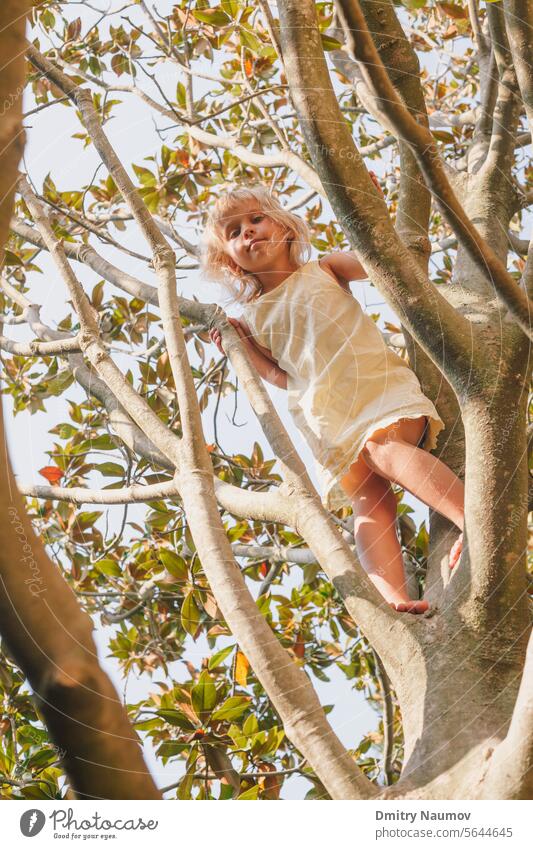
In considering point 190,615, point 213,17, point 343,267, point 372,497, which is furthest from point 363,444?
point 213,17

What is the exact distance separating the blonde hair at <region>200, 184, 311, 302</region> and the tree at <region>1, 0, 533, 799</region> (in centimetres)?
5

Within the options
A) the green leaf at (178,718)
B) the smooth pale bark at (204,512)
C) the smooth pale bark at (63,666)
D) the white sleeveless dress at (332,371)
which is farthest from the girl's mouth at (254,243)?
the smooth pale bark at (63,666)

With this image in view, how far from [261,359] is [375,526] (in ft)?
1.64

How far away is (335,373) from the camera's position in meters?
1.72

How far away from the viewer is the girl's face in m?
1.90

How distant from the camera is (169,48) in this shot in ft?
6.82

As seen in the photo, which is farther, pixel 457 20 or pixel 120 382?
pixel 457 20

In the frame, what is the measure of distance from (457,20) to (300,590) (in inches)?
67.0

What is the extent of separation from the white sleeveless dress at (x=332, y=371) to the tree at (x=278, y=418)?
74 mm

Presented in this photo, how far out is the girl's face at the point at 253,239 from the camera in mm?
1900

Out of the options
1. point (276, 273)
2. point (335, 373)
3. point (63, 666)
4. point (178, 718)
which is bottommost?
point (178, 718)

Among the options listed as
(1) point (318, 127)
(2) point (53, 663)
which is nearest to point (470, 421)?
(1) point (318, 127)

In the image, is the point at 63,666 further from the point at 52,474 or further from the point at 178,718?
the point at 52,474
